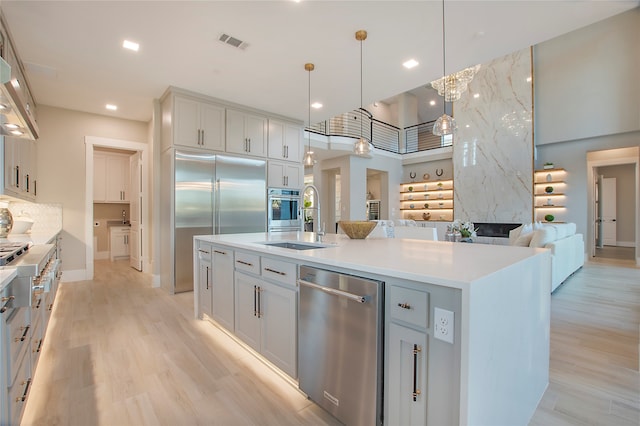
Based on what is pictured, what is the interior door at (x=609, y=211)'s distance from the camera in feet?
30.8

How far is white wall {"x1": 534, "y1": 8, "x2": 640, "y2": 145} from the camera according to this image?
650 centimetres

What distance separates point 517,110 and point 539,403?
8190mm

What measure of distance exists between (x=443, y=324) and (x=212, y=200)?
4.20 m

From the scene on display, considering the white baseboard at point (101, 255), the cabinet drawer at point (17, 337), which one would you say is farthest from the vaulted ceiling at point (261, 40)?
the white baseboard at point (101, 255)

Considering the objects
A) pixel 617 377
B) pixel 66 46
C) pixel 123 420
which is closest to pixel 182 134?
pixel 66 46

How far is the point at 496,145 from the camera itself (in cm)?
812

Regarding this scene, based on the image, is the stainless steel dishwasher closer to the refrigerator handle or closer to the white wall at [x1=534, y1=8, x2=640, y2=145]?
the refrigerator handle

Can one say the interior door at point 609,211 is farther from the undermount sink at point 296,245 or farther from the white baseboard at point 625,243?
the undermount sink at point 296,245

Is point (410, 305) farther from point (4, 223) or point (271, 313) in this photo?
point (4, 223)

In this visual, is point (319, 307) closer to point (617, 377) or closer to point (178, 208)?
point (617, 377)

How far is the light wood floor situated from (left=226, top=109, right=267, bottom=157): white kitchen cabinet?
8.86 feet

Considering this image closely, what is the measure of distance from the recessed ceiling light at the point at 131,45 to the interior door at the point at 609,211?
41.4 ft

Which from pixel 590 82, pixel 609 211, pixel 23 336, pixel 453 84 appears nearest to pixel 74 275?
pixel 23 336

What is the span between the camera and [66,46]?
125 inches
